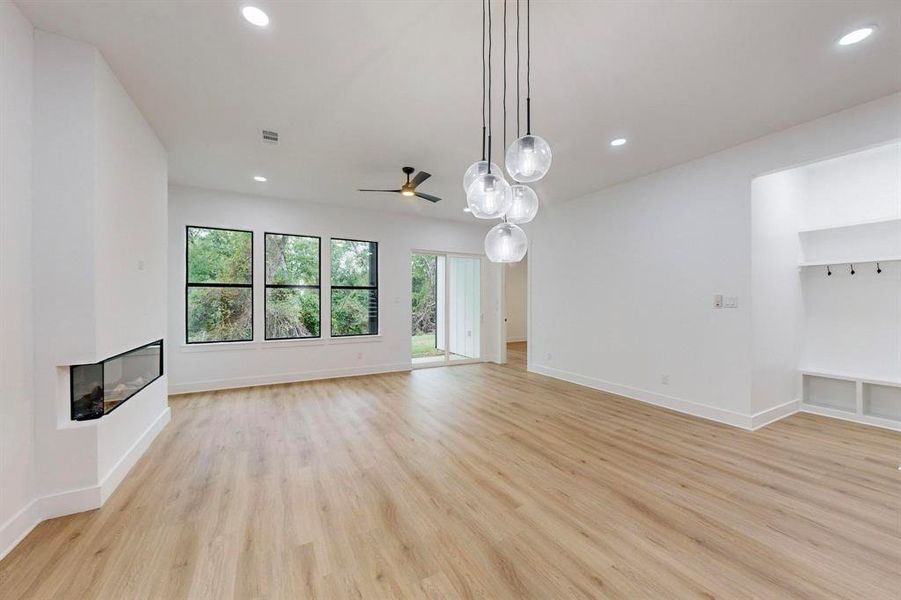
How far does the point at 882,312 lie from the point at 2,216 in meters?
7.43

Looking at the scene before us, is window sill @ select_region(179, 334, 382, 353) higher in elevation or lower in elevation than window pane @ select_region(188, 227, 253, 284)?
lower

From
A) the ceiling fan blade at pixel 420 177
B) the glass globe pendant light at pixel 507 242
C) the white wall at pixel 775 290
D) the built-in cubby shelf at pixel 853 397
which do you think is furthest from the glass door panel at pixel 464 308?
the glass globe pendant light at pixel 507 242

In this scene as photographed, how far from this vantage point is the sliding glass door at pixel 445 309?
23.1 feet

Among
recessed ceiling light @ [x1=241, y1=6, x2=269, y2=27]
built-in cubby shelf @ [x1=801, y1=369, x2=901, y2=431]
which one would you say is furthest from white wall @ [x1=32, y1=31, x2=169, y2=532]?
built-in cubby shelf @ [x1=801, y1=369, x2=901, y2=431]

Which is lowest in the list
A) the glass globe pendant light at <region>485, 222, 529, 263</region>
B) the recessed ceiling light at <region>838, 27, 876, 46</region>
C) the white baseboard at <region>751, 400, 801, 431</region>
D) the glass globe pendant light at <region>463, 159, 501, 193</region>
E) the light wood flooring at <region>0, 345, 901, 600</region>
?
the light wood flooring at <region>0, 345, 901, 600</region>

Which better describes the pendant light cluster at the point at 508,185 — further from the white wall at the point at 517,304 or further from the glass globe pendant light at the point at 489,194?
the white wall at the point at 517,304

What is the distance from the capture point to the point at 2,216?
6.09 feet

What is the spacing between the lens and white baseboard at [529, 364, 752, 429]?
3.66 metres

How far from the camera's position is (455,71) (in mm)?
2480

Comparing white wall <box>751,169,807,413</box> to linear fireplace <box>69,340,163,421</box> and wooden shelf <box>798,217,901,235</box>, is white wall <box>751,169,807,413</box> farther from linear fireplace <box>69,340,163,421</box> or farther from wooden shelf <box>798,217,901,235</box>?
linear fireplace <box>69,340,163,421</box>

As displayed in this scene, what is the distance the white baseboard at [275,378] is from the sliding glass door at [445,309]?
835 mm

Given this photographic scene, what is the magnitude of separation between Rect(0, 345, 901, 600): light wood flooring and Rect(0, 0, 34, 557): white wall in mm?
302

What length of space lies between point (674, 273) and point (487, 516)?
3777 millimetres

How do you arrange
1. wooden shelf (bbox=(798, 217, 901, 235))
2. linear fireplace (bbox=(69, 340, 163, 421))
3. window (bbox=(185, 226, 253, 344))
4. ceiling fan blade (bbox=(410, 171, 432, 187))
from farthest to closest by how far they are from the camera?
window (bbox=(185, 226, 253, 344)) < ceiling fan blade (bbox=(410, 171, 432, 187)) < wooden shelf (bbox=(798, 217, 901, 235)) < linear fireplace (bbox=(69, 340, 163, 421))
